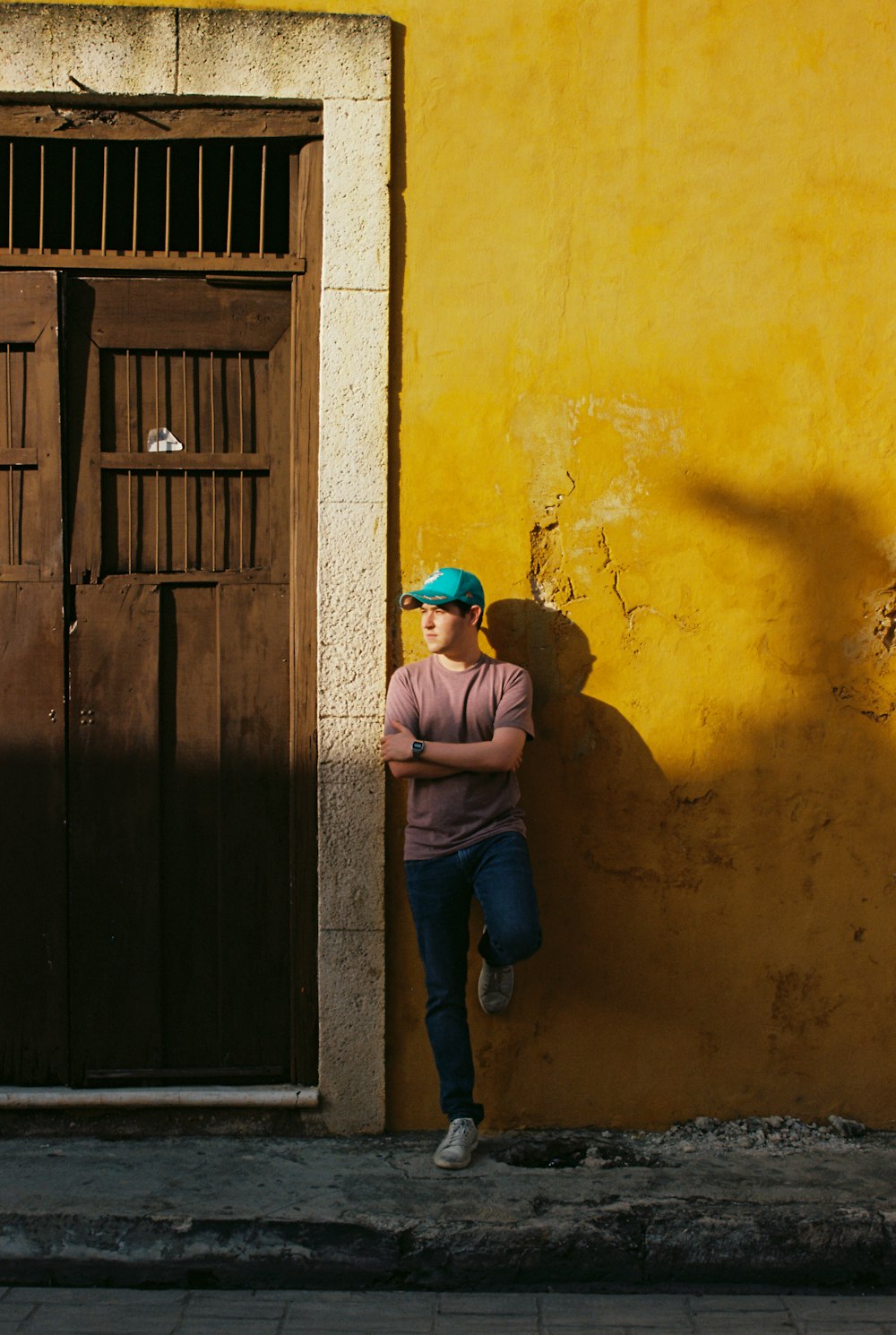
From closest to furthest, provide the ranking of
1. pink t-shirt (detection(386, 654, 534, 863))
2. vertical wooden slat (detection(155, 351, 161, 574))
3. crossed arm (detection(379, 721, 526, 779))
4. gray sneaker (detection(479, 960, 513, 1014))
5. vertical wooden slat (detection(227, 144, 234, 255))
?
crossed arm (detection(379, 721, 526, 779)) → pink t-shirt (detection(386, 654, 534, 863)) → gray sneaker (detection(479, 960, 513, 1014)) → vertical wooden slat (detection(227, 144, 234, 255)) → vertical wooden slat (detection(155, 351, 161, 574))

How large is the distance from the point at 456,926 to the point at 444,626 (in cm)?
92

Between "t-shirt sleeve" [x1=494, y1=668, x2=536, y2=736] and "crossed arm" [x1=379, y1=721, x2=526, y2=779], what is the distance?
1.1 inches

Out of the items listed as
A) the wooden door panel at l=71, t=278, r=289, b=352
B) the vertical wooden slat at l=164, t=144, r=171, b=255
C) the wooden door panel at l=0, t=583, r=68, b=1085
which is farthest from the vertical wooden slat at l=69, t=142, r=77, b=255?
the wooden door panel at l=0, t=583, r=68, b=1085

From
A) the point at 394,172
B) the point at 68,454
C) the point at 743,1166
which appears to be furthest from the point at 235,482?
the point at 743,1166

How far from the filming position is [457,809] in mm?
3855

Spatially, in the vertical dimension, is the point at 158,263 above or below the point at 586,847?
above

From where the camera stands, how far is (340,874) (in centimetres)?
413

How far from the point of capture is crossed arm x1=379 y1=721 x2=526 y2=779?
3.75m

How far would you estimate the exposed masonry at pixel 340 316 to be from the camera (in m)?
4.13

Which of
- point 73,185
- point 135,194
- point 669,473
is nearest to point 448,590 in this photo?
point 669,473

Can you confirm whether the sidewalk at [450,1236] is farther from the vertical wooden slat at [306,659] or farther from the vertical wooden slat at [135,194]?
the vertical wooden slat at [135,194]

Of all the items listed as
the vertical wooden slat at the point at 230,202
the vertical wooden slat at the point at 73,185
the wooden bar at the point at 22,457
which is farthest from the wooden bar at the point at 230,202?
the wooden bar at the point at 22,457

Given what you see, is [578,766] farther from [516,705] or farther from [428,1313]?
[428,1313]

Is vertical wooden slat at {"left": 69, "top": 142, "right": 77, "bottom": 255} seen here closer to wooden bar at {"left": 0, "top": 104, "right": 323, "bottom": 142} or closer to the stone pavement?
wooden bar at {"left": 0, "top": 104, "right": 323, "bottom": 142}
